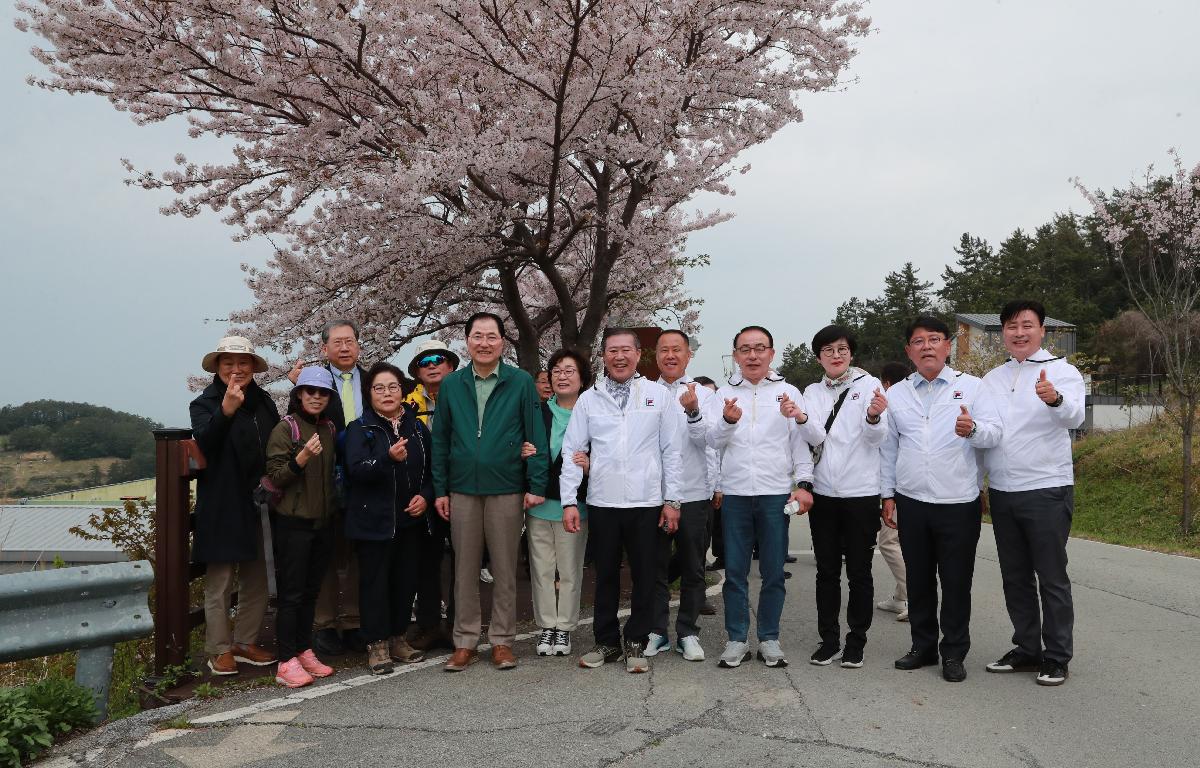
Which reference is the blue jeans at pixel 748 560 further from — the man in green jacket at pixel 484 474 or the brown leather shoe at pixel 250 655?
the brown leather shoe at pixel 250 655

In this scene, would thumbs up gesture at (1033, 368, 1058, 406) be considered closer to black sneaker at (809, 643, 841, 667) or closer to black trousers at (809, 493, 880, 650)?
black trousers at (809, 493, 880, 650)

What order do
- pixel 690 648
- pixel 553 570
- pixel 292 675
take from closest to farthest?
pixel 292 675 < pixel 690 648 < pixel 553 570

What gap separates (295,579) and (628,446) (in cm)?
212

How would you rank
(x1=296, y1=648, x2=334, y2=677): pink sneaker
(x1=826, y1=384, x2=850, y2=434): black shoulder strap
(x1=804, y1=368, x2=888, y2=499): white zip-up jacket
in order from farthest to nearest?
(x1=826, y1=384, x2=850, y2=434): black shoulder strap → (x1=804, y1=368, x2=888, y2=499): white zip-up jacket → (x1=296, y1=648, x2=334, y2=677): pink sneaker

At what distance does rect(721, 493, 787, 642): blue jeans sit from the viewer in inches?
198

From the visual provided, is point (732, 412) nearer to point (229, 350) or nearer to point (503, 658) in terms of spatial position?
point (503, 658)

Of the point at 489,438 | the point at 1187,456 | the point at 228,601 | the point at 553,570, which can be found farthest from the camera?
the point at 1187,456

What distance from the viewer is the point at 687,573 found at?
5445mm

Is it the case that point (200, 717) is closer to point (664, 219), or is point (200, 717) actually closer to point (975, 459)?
point (975, 459)

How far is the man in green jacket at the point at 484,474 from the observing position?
507cm

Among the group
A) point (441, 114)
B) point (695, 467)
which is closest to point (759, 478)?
point (695, 467)

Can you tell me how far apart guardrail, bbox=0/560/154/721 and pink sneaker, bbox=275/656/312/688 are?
32.7 inches

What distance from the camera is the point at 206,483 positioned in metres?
4.71

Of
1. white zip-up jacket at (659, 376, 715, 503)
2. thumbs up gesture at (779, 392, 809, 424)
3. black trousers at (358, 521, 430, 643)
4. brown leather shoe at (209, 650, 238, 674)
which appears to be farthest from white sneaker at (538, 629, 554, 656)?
thumbs up gesture at (779, 392, 809, 424)
